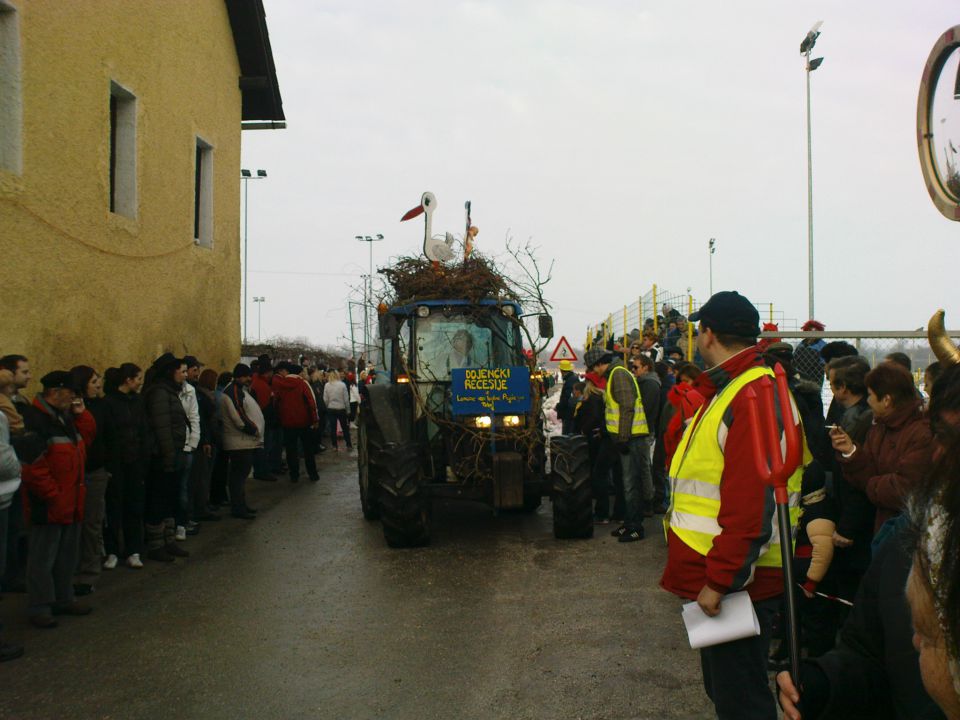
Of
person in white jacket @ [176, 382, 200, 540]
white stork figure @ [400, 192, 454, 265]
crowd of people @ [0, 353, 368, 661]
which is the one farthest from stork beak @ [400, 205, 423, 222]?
person in white jacket @ [176, 382, 200, 540]

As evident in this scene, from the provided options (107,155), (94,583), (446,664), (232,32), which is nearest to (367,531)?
(94,583)

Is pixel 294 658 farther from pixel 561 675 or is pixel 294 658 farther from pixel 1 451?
pixel 1 451

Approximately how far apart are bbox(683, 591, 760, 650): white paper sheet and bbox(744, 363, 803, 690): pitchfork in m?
0.31

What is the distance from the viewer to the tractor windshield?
9477 mm

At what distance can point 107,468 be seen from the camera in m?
7.53

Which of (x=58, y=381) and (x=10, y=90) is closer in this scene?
(x=58, y=381)

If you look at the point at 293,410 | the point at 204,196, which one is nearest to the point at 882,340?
the point at 293,410

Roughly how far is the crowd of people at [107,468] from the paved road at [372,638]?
12.2 inches

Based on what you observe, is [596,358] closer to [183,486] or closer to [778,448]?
[183,486]

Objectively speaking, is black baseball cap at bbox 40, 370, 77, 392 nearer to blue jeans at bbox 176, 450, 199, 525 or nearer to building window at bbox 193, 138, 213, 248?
blue jeans at bbox 176, 450, 199, 525

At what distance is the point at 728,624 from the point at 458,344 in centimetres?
677

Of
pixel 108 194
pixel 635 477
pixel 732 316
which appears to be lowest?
pixel 635 477

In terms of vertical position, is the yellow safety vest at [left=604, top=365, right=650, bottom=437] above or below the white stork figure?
below

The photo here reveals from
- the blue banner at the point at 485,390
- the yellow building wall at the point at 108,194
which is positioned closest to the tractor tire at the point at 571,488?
the blue banner at the point at 485,390
